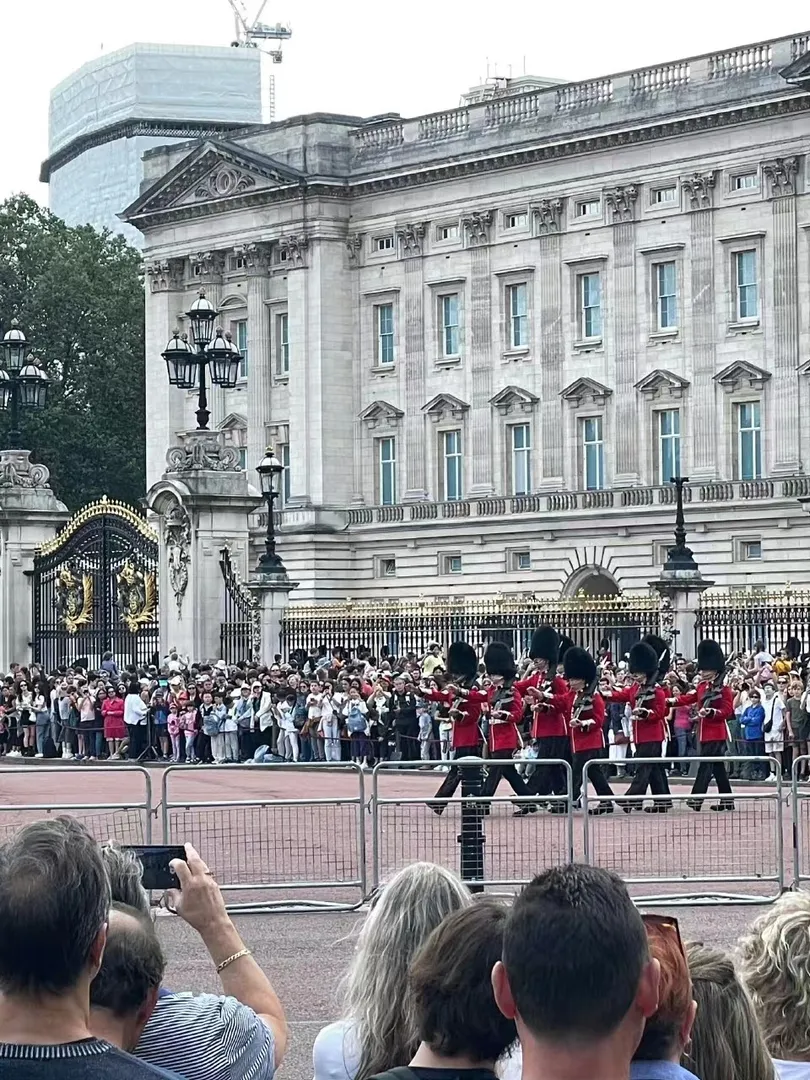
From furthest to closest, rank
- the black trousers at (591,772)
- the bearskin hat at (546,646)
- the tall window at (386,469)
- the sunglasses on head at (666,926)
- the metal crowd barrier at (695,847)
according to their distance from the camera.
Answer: the tall window at (386,469) < the bearskin hat at (546,646) < the black trousers at (591,772) < the metal crowd barrier at (695,847) < the sunglasses on head at (666,926)

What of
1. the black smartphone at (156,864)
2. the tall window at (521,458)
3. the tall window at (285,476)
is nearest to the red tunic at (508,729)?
the black smartphone at (156,864)

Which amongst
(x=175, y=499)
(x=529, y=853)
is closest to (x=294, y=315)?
(x=175, y=499)

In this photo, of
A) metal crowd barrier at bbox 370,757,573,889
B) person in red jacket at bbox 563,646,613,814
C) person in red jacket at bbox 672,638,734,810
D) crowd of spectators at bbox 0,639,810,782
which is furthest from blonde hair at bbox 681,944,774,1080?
crowd of spectators at bbox 0,639,810,782

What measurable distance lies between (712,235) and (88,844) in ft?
172

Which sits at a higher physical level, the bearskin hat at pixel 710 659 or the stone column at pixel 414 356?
the stone column at pixel 414 356

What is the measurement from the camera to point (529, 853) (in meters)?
15.2

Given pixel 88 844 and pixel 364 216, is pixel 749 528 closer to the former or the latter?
pixel 364 216

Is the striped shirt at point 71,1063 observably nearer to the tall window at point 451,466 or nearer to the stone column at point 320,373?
the tall window at point 451,466

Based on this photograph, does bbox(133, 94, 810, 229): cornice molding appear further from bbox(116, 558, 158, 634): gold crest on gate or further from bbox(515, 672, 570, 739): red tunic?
bbox(515, 672, 570, 739): red tunic

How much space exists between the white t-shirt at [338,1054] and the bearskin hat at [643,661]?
16.7 metres

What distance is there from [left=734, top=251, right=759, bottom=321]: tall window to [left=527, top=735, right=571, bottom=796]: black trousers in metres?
35.9

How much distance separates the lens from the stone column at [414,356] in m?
62.3

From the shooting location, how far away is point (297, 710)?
97.5ft

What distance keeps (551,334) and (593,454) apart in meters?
3.23
